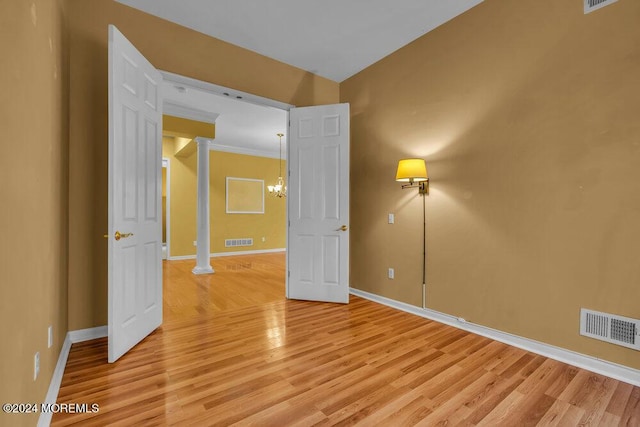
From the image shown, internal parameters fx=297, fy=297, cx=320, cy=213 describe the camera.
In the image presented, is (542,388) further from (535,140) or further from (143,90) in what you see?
(143,90)

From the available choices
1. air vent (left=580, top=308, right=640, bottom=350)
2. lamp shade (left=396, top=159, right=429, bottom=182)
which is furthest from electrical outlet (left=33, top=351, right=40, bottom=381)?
air vent (left=580, top=308, right=640, bottom=350)

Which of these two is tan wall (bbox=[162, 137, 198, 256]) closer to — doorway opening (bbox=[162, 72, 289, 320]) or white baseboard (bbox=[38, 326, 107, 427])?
doorway opening (bbox=[162, 72, 289, 320])

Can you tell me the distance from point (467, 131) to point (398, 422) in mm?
2548

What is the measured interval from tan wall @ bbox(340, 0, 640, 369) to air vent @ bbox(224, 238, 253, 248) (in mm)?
5403

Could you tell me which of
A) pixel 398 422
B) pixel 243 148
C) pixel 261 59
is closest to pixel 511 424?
pixel 398 422

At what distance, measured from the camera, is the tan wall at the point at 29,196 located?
42.9 inches

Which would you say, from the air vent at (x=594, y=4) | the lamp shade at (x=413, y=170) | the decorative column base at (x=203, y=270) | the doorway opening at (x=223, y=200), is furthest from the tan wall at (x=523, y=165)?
the decorative column base at (x=203, y=270)

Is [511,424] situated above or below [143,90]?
below

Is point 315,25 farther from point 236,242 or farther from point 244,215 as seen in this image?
point 236,242

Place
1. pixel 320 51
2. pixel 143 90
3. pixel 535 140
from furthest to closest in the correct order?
pixel 320 51 → pixel 143 90 → pixel 535 140

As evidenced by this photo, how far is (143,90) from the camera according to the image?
8.61 feet

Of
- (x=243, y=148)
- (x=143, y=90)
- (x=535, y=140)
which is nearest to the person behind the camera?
(x=535, y=140)

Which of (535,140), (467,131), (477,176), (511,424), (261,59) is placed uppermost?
(261,59)

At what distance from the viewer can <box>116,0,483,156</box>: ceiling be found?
9.29 ft
